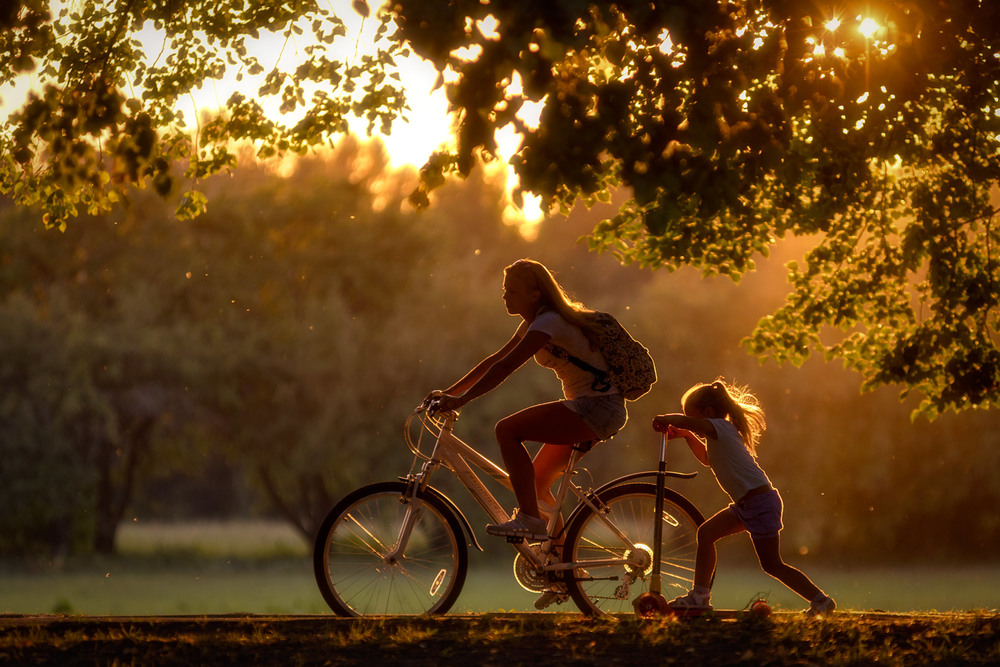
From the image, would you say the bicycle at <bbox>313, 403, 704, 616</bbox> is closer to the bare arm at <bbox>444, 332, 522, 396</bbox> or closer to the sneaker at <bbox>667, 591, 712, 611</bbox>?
the bare arm at <bbox>444, 332, 522, 396</bbox>

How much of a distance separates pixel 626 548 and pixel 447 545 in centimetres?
99

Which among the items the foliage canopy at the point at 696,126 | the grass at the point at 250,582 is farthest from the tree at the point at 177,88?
the grass at the point at 250,582

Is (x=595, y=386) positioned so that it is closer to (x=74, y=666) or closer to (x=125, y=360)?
(x=74, y=666)

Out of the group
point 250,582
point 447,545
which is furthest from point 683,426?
point 250,582

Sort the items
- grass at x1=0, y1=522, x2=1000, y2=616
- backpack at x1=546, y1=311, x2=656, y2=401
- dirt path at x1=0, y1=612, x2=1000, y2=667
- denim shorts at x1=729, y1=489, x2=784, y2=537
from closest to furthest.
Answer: dirt path at x1=0, y1=612, x2=1000, y2=667, backpack at x1=546, y1=311, x2=656, y2=401, denim shorts at x1=729, y1=489, x2=784, y2=537, grass at x1=0, y1=522, x2=1000, y2=616

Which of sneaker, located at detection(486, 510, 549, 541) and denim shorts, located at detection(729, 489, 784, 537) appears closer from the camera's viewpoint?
sneaker, located at detection(486, 510, 549, 541)

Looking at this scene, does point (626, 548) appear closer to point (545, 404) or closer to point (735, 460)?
point (735, 460)

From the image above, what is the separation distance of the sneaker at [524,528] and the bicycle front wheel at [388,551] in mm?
344

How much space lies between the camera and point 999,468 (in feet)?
83.9

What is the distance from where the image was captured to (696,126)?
247 inches

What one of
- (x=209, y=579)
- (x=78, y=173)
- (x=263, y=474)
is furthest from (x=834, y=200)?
(x=209, y=579)

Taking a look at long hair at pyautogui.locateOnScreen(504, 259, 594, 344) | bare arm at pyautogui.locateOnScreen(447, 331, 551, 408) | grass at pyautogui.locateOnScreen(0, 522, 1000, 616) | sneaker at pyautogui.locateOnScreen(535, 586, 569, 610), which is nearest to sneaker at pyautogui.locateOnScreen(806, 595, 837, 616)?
sneaker at pyautogui.locateOnScreen(535, 586, 569, 610)

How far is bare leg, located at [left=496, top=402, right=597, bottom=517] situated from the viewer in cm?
625

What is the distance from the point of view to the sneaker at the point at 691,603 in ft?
21.1
